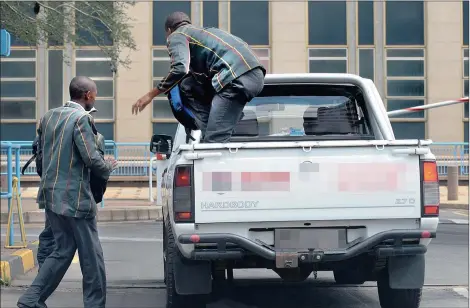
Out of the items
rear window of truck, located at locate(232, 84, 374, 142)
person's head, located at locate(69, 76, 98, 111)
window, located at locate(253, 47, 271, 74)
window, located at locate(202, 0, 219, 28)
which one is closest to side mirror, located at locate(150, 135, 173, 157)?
rear window of truck, located at locate(232, 84, 374, 142)

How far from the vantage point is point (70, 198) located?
5648 mm

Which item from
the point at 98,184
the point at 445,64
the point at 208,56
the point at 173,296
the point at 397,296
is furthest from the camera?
the point at 445,64

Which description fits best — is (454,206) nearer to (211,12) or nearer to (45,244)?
(211,12)

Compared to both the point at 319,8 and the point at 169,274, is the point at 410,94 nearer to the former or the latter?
the point at 319,8

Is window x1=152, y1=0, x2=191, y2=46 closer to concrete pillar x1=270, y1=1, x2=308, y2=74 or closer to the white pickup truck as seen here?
concrete pillar x1=270, y1=1, x2=308, y2=74

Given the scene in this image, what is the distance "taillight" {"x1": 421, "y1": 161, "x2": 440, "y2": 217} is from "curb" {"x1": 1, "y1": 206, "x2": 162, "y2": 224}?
10249mm

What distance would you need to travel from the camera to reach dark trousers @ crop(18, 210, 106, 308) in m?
5.72

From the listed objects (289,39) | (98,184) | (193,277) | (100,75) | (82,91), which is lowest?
(193,277)

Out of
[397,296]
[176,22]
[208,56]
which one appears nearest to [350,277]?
[397,296]

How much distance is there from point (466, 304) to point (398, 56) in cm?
1889

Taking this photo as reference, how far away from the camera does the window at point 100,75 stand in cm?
2491

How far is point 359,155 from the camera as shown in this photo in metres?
5.45

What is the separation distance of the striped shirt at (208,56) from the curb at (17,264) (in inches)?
101

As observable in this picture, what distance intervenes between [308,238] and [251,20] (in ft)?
65.7
